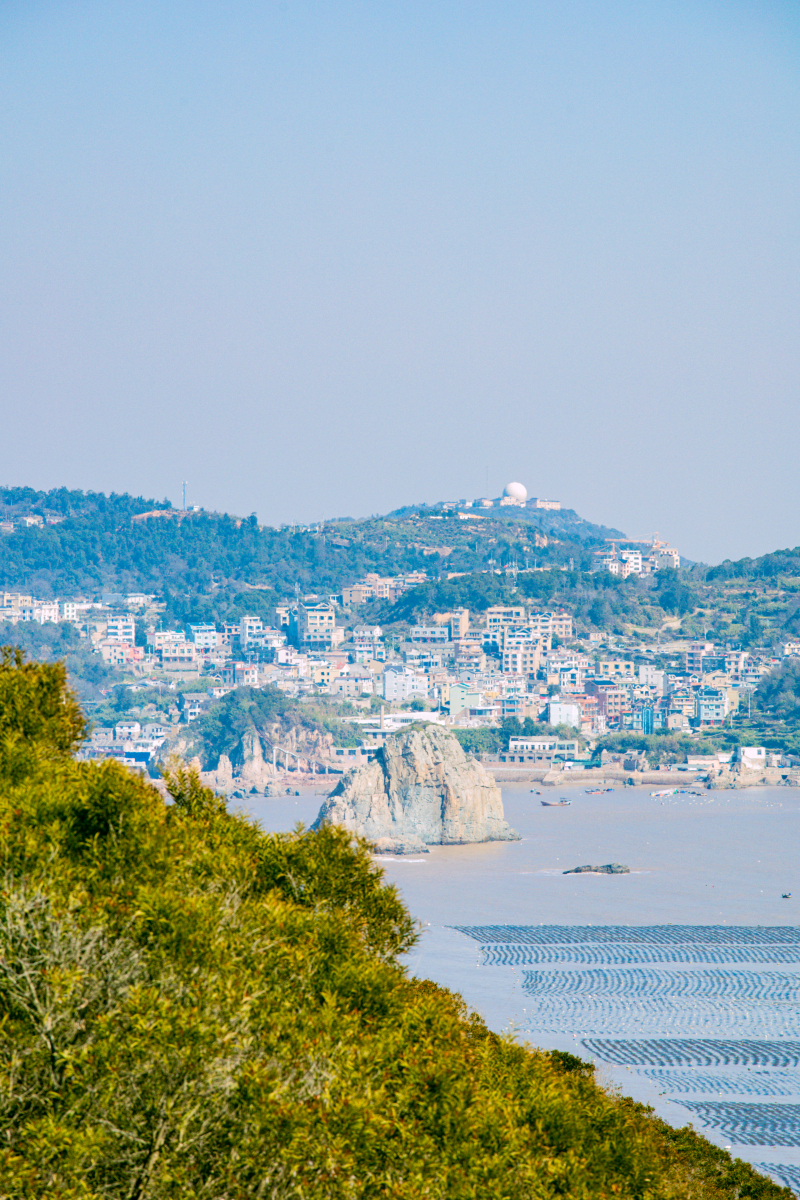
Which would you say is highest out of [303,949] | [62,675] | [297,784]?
[62,675]

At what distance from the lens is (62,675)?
590 centimetres

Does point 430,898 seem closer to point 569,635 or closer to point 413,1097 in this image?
point 413,1097

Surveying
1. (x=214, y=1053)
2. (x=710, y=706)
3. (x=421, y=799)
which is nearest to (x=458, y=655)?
(x=710, y=706)

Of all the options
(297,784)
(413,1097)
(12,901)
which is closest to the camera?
(12,901)

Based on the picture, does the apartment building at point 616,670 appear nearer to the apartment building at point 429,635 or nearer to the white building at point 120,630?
the apartment building at point 429,635

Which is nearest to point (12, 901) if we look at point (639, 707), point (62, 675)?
point (62, 675)

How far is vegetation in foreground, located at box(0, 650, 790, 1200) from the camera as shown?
3074 millimetres

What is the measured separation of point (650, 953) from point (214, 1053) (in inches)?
720

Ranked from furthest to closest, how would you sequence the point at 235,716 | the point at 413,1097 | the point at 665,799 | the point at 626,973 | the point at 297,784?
the point at 235,716
the point at 297,784
the point at 665,799
the point at 626,973
the point at 413,1097

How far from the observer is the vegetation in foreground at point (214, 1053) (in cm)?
307

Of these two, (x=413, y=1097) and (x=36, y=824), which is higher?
(x=36, y=824)

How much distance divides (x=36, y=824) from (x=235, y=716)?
50.9 metres

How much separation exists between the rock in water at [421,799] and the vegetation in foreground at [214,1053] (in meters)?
29.1

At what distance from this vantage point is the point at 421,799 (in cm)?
3325
